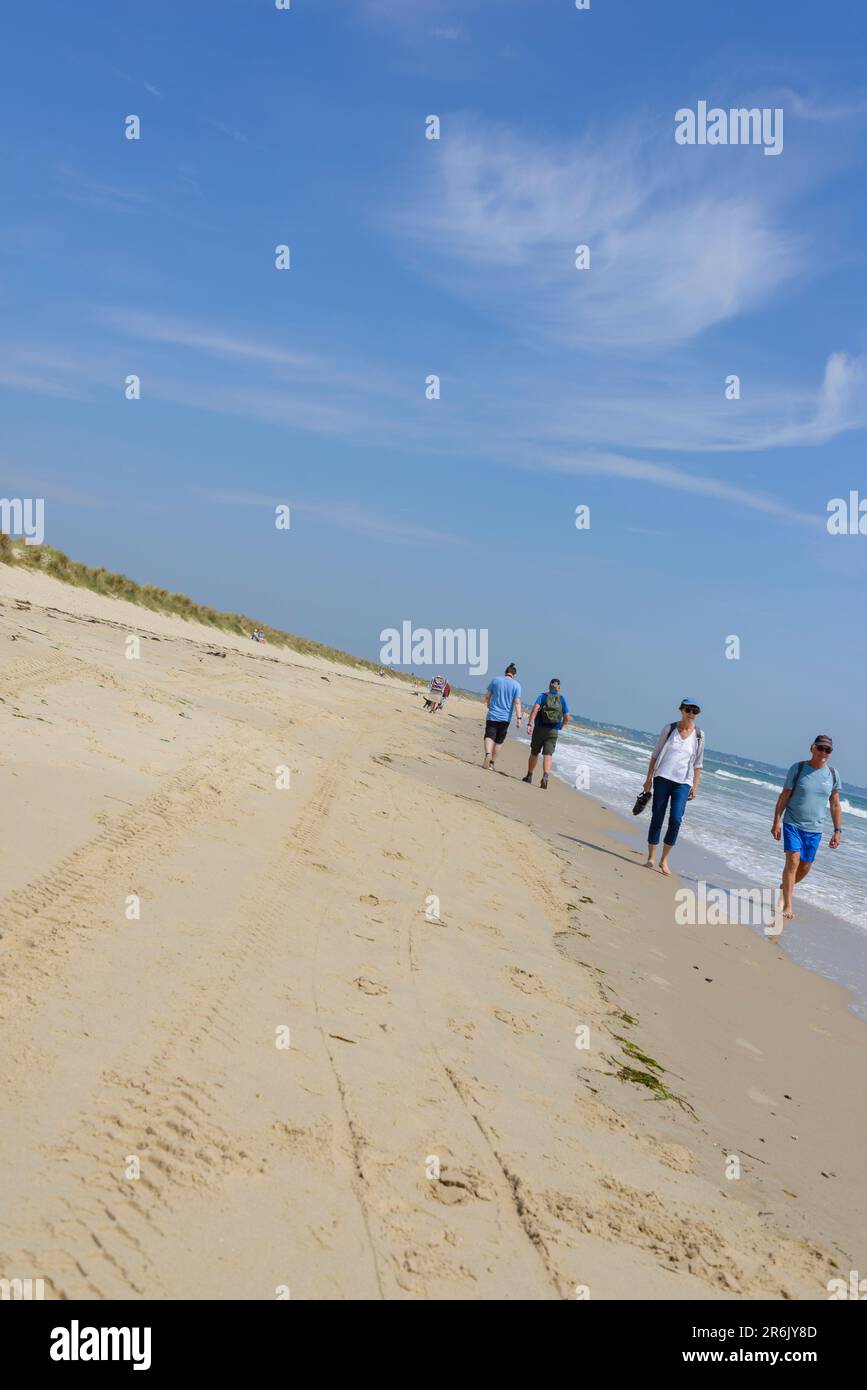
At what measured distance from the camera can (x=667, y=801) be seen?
10891 mm

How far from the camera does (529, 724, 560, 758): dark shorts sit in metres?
16.1

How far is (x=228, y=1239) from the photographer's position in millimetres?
2363

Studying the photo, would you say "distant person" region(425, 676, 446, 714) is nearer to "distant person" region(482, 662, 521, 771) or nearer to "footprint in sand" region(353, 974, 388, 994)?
"distant person" region(482, 662, 521, 771)

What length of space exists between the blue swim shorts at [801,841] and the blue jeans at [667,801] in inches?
51.7

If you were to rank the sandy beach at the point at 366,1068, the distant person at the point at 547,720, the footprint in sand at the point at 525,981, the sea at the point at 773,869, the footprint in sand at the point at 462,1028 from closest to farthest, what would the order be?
the sandy beach at the point at 366,1068 < the footprint in sand at the point at 462,1028 < the footprint in sand at the point at 525,981 < the sea at the point at 773,869 < the distant person at the point at 547,720

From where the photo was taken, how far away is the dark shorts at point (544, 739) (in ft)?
52.7

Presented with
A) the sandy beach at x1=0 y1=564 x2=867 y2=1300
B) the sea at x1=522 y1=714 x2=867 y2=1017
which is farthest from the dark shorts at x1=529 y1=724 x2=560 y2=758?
the sandy beach at x1=0 y1=564 x2=867 y2=1300

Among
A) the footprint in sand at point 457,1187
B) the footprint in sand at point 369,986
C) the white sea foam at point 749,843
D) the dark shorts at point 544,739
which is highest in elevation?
the dark shorts at point 544,739

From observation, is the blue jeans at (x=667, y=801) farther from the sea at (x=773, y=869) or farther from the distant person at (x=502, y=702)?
the distant person at (x=502, y=702)

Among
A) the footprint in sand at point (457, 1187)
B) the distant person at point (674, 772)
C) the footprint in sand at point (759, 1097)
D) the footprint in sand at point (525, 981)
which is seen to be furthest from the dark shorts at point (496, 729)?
the footprint in sand at point (457, 1187)

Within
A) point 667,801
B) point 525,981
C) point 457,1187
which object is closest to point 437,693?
point 667,801

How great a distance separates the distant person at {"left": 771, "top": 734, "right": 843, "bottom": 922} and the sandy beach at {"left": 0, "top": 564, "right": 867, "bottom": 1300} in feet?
6.40
